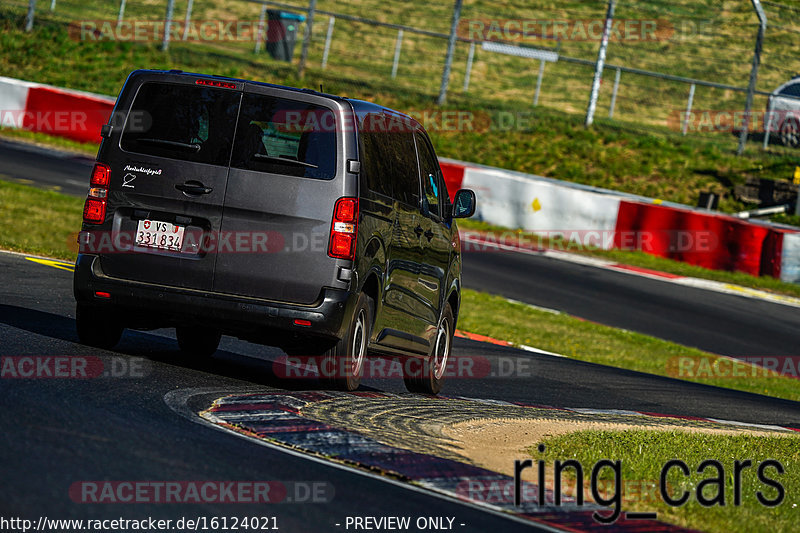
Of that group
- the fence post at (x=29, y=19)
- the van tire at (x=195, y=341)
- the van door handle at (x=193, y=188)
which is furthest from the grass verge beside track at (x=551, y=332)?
the fence post at (x=29, y=19)

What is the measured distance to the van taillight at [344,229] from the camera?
7.81 m

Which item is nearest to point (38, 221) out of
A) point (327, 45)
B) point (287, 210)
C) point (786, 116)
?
point (287, 210)

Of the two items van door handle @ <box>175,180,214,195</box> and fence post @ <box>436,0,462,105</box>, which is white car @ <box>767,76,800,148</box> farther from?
van door handle @ <box>175,180,214,195</box>

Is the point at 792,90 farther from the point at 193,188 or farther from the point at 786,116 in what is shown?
the point at 193,188

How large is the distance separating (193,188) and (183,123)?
48 centimetres

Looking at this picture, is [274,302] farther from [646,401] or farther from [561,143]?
[561,143]

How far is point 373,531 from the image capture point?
5.11 meters

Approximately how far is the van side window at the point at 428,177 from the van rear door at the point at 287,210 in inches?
67.3

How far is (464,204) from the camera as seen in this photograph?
988cm

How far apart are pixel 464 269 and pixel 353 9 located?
24.5m

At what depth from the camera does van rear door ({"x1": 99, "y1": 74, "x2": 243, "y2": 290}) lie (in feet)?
25.9

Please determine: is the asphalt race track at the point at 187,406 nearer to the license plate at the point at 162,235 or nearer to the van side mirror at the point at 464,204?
the license plate at the point at 162,235

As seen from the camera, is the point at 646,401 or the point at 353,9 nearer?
the point at 646,401

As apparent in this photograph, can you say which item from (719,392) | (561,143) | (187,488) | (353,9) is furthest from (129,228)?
(353,9)
